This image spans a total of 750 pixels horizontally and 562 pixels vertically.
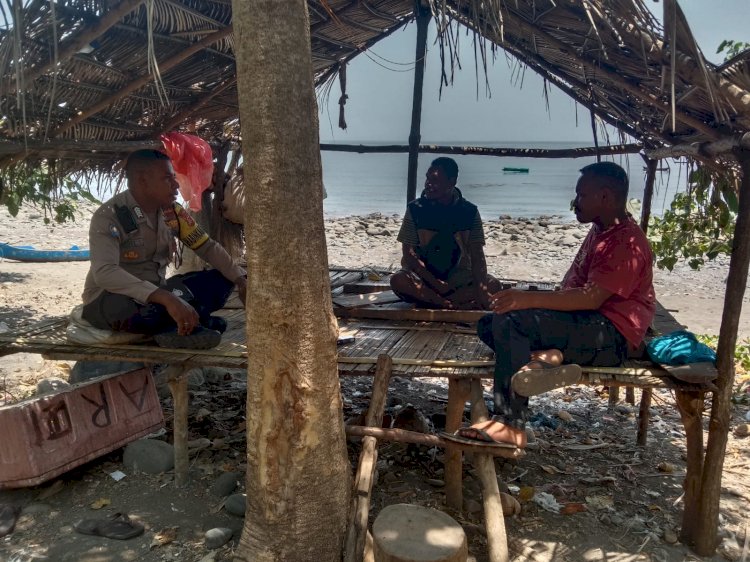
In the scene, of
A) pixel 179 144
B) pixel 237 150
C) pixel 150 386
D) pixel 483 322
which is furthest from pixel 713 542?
pixel 237 150

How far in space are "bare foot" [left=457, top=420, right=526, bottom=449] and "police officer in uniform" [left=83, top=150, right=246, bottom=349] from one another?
5.53ft

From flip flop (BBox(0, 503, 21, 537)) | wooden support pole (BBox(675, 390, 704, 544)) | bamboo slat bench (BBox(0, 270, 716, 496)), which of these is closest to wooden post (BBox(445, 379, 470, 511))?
bamboo slat bench (BBox(0, 270, 716, 496))

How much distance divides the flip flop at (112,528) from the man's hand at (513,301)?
2.33 metres

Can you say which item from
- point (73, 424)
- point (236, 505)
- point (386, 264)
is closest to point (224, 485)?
Result: point (236, 505)

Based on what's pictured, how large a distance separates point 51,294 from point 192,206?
481cm

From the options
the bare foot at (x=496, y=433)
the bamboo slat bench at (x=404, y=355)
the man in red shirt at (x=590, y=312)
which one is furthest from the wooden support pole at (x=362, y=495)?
the man in red shirt at (x=590, y=312)

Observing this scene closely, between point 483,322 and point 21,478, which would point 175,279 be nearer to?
point 21,478

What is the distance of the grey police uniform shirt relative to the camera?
385 centimetres

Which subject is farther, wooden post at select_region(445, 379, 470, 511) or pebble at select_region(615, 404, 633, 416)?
pebble at select_region(615, 404, 633, 416)

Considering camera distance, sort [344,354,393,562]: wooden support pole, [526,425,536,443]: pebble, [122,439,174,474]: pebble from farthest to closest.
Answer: [526,425,536,443]: pebble, [122,439,174,474]: pebble, [344,354,393,562]: wooden support pole

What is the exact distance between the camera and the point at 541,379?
323 cm

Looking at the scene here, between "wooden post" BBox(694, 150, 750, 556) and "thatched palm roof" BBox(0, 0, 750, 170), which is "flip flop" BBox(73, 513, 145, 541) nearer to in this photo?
"thatched palm roof" BBox(0, 0, 750, 170)

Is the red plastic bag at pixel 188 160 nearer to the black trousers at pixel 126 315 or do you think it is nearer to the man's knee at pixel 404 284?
the black trousers at pixel 126 315

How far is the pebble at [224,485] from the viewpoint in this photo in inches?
152
